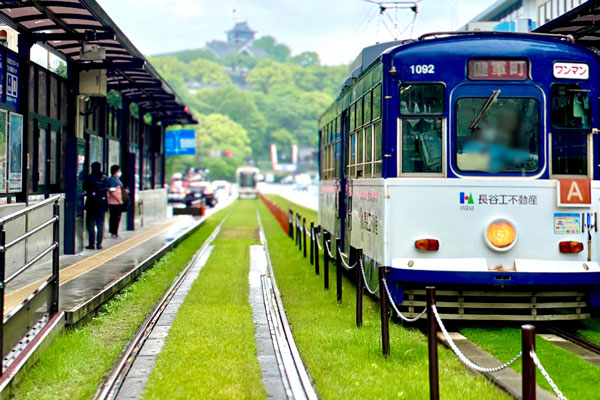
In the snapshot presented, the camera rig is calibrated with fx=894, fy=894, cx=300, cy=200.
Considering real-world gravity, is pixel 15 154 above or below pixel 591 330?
above

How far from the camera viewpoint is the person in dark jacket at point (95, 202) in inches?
733

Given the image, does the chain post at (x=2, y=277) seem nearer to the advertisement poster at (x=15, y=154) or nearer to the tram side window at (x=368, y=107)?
the tram side window at (x=368, y=107)

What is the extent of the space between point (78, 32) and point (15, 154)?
7.96ft

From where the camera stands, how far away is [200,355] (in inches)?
350

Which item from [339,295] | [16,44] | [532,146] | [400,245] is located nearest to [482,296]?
[400,245]

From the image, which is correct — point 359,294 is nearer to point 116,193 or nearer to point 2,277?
point 2,277

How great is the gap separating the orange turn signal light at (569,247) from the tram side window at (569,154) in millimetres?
847

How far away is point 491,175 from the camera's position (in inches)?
416

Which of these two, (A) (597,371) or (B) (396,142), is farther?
(B) (396,142)

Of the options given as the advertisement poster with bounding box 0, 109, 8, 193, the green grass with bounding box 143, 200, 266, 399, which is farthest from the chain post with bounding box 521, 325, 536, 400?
the advertisement poster with bounding box 0, 109, 8, 193

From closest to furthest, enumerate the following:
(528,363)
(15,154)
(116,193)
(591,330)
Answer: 1. (528,363)
2. (591,330)
3. (15,154)
4. (116,193)

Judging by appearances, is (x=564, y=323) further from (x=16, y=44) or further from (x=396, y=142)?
(x=16, y=44)

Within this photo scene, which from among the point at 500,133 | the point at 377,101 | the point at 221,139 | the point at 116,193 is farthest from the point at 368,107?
the point at 221,139

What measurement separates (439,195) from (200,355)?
345 cm
